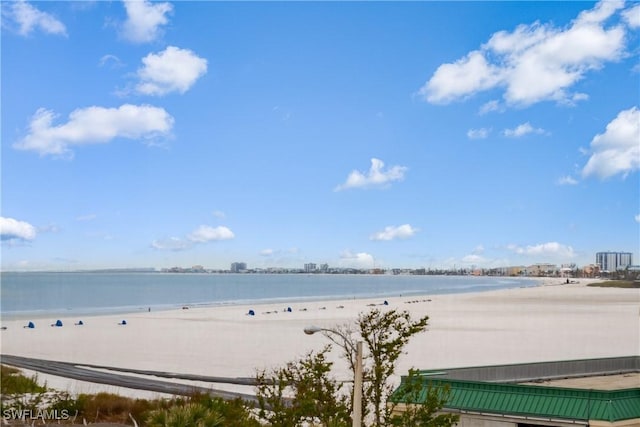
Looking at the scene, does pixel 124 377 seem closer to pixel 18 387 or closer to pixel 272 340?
pixel 18 387

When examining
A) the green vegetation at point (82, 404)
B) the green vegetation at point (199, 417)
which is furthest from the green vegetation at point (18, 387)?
the green vegetation at point (199, 417)

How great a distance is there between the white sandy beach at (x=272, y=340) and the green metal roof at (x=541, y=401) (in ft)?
75.7

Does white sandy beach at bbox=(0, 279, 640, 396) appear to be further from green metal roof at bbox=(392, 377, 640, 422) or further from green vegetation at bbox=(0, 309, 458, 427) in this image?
green metal roof at bbox=(392, 377, 640, 422)

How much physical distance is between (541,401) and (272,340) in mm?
47300

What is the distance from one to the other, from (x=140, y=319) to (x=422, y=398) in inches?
3076

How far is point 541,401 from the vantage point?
1664 cm

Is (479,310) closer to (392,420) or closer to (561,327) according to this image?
(561,327)

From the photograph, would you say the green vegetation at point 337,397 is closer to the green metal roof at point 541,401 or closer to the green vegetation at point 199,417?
the green vegetation at point 199,417

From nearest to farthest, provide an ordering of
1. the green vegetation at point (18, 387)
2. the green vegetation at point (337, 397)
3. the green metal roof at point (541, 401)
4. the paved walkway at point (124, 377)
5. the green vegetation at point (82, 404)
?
the green vegetation at point (337, 397)
the green metal roof at point (541, 401)
the green vegetation at point (82, 404)
the green vegetation at point (18, 387)
the paved walkway at point (124, 377)

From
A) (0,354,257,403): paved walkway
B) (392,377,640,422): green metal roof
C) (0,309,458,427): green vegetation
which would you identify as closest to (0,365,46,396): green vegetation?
(0,354,257,403): paved walkway

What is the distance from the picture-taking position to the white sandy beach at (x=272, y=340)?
4843cm

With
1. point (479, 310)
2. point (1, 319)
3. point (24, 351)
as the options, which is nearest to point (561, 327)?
point (479, 310)

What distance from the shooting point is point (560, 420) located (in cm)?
1612

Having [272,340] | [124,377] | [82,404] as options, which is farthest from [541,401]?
[272,340]
